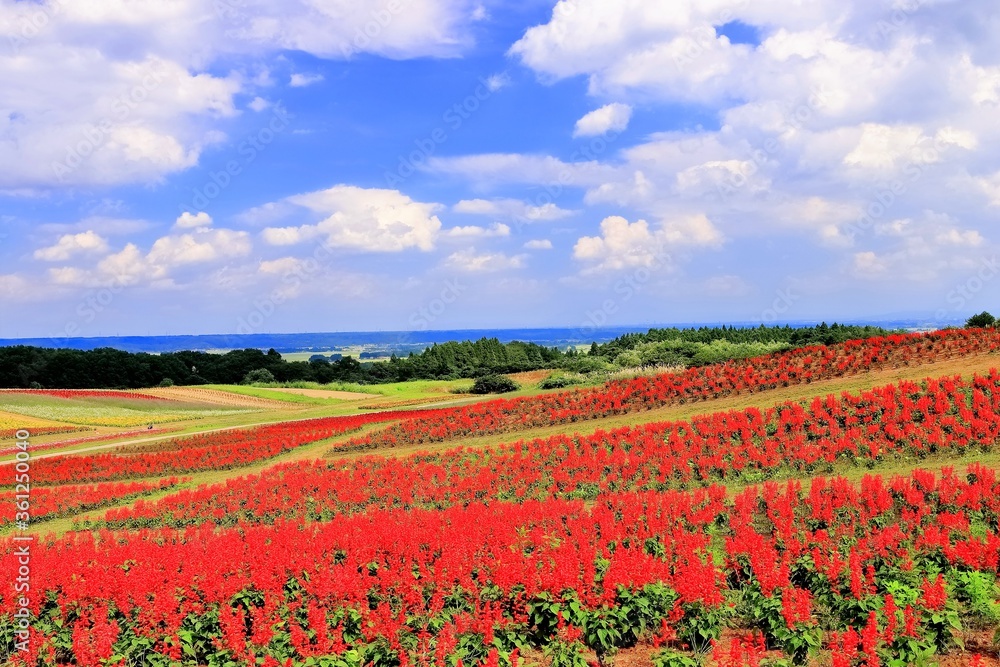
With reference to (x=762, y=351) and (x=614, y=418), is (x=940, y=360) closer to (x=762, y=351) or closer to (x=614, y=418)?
(x=614, y=418)

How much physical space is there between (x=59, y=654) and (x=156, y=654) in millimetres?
1663

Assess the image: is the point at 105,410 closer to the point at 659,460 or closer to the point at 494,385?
the point at 494,385

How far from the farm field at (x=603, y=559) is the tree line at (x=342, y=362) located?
44.2 meters

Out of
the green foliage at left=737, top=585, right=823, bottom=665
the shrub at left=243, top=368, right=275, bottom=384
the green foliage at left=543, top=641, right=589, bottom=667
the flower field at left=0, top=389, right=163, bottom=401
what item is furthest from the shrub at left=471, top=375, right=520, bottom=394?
the green foliage at left=543, top=641, right=589, bottom=667

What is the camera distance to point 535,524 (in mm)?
11172

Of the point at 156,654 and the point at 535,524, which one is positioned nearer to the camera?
the point at 156,654

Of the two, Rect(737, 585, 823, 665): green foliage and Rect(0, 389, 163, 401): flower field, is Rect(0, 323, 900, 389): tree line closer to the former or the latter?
Rect(0, 389, 163, 401): flower field

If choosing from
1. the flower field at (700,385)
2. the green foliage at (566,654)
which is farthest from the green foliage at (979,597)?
the flower field at (700,385)

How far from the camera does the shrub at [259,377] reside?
3752 inches

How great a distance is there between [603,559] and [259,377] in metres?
94.2

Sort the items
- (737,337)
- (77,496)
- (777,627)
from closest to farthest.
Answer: (777,627) < (77,496) < (737,337)

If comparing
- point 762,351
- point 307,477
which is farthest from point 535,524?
point 762,351

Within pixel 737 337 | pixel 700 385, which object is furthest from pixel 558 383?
pixel 737 337

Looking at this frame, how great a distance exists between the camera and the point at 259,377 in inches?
3794
